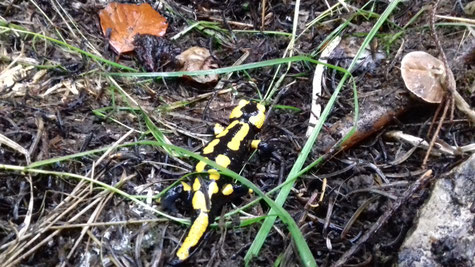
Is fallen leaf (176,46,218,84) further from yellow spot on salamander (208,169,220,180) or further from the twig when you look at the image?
the twig

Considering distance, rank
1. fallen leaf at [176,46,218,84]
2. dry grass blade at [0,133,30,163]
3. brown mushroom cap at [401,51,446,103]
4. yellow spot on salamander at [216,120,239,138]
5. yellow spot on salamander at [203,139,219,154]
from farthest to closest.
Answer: fallen leaf at [176,46,218,84]
yellow spot on salamander at [216,120,239,138]
yellow spot on salamander at [203,139,219,154]
brown mushroom cap at [401,51,446,103]
dry grass blade at [0,133,30,163]

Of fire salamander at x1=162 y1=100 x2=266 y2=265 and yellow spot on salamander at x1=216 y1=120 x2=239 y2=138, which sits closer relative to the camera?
fire salamander at x1=162 y1=100 x2=266 y2=265

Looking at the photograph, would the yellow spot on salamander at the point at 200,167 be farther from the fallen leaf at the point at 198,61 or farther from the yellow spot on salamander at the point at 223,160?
the fallen leaf at the point at 198,61

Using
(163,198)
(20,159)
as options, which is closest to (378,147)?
(163,198)

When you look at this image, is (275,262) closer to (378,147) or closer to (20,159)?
(378,147)

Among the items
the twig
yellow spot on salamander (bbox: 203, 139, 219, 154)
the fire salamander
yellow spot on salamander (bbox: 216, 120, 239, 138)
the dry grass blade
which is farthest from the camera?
yellow spot on salamander (bbox: 216, 120, 239, 138)

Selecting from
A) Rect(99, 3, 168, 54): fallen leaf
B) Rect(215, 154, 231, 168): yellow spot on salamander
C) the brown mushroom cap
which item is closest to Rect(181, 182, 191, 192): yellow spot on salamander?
Rect(215, 154, 231, 168): yellow spot on salamander
